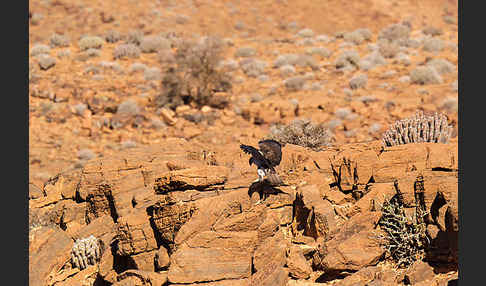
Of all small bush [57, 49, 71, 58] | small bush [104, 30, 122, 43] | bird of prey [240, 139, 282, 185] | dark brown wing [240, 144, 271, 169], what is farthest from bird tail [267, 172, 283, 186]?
small bush [104, 30, 122, 43]

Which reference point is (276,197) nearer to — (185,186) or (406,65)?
(185,186)

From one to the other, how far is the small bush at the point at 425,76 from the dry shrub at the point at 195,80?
776 centimetres

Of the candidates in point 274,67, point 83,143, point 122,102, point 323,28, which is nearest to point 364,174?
point 83,143

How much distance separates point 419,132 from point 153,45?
18676mm

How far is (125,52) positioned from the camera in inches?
908

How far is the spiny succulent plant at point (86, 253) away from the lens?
6.58 meters

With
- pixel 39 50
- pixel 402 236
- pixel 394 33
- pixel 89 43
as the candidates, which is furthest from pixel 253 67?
pixel 402 236

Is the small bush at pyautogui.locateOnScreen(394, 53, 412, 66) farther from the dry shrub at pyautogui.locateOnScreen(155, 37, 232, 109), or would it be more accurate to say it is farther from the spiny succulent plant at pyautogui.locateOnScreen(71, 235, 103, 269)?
the spiny succulent plant at pyautogui.locateOnScreen(71, 235, 103, 269)

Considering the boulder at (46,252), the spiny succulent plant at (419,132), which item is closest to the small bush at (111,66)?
the boulder at (46,252)

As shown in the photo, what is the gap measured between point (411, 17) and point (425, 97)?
1803 centimetres

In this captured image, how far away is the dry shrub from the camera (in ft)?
58.5

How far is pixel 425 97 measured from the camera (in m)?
17.3

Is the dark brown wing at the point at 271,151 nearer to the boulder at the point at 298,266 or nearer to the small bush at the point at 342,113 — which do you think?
the boulder at the point at 298,266

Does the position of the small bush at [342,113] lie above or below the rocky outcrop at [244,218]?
above
